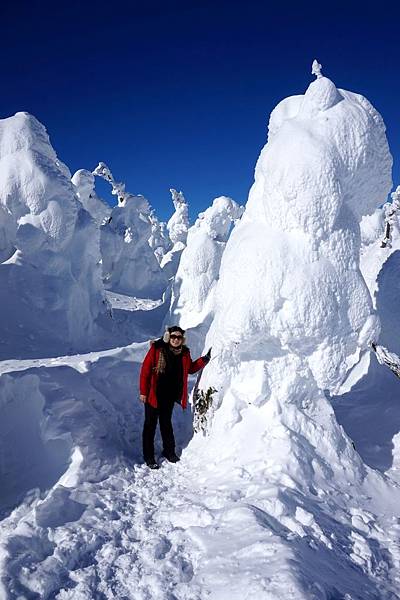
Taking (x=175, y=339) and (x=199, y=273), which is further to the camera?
(x=199, y=273)

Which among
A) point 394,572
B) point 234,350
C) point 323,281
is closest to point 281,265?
point 323,281

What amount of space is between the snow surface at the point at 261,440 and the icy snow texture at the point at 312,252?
25 mm

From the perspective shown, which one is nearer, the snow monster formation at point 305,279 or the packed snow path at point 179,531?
the packed snow path at point 179,531

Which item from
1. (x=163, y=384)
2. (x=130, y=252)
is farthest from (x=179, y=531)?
(x=130, y=252)

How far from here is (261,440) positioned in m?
5.53

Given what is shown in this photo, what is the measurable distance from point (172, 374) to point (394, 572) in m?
3.46

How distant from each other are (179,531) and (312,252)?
411 centimetres

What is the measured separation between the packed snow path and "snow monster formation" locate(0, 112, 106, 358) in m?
9.53

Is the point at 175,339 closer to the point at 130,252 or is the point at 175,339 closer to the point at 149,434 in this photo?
the point at 149,434

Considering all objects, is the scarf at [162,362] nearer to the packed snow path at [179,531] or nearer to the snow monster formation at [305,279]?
the snow monster formation at [305,279]

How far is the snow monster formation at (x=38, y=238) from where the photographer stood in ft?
50.0

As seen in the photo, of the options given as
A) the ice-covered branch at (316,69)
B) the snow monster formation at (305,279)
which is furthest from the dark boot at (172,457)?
the ice-covered branch at (316,69)

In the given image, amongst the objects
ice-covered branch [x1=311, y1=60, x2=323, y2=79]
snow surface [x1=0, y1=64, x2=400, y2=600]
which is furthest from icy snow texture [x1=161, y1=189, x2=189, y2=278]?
ice-covered branch [x1=311, y1=60, x2=323, y2=79]

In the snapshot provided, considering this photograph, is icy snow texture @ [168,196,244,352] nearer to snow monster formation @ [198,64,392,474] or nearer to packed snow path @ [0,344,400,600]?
snow monster formation @ [198,64,392,474]
